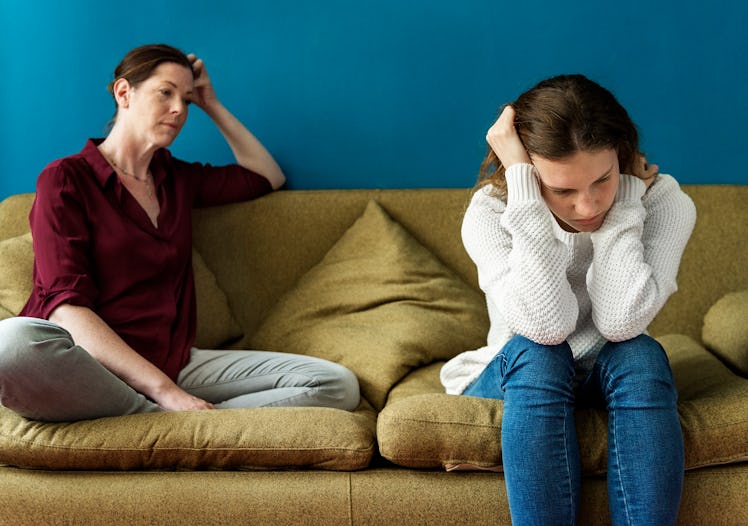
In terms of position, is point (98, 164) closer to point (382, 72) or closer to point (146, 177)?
point (146, 177)

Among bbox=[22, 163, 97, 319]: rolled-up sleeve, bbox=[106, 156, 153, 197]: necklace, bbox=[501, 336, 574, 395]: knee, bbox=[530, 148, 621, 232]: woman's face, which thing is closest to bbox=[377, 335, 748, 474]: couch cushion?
bbox=[501, 336, 574, 395]: knee

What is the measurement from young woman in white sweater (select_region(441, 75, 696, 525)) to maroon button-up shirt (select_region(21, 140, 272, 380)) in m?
0.83

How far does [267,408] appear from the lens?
1.85 m

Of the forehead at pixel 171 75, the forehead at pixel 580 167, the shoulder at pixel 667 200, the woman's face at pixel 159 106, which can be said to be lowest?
the shoulder at pixel 667 200

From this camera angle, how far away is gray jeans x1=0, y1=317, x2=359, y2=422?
1.68 m

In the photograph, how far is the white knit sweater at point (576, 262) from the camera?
5.33 feet

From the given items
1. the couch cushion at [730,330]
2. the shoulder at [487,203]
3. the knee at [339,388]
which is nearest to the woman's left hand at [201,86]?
the knee at [339,388]

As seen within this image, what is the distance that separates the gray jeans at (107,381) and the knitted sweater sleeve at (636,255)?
2.29 ft

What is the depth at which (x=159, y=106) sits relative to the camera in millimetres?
2270

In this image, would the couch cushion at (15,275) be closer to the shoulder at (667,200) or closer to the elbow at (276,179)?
the elbow at (276,179)

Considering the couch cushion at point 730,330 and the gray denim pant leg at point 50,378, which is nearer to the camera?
the gray denim pant leg at point 50,378

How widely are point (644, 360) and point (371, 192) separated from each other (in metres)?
1.23

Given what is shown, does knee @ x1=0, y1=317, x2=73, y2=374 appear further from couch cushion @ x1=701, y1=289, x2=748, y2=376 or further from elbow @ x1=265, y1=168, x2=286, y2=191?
couch cushion @ x1=701, y1=289, x2=748, y2=376

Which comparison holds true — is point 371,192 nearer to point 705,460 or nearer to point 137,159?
point 137,159
